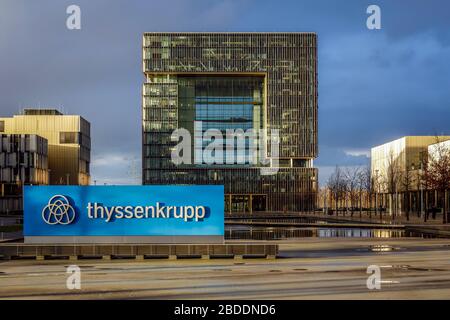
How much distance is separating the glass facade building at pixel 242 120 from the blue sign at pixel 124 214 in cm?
12273

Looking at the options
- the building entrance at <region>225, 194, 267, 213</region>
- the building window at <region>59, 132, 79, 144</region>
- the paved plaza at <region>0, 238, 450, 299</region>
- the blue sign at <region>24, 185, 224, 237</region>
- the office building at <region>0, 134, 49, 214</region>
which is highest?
the building window at <region>59, 132, 79, 144</region>

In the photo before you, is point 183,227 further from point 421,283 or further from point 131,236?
point 421,283

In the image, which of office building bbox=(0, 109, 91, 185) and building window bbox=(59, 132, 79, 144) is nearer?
office building bbox=(0, 109, 91, 185)

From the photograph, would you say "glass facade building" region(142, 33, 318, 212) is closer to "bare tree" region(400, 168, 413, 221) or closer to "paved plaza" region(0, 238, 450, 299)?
"bare tree" region(400, 168, 413, 221)

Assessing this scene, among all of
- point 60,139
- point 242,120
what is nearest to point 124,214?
point 242,120

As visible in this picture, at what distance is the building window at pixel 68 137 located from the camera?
151 meters

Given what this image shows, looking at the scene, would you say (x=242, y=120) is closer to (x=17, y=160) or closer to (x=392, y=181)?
(x=17, y=160)

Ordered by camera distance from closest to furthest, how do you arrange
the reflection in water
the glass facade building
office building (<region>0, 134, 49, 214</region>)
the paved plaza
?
the paved plaza → the reflection in water → office building (<region>0, 134, 49, 214</region>) → the glass facade building

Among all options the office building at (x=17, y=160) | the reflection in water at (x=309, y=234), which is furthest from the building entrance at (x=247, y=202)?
the reflection in water at (x=309, y=234)

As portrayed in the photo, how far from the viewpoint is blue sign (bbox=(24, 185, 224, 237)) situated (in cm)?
2555

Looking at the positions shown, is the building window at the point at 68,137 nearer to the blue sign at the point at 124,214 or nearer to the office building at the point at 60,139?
the office building at the point at 60,139

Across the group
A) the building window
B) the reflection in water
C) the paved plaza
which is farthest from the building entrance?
the paved plaza

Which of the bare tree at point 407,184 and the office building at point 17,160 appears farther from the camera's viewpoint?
the office building at point 17,160
